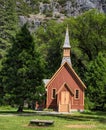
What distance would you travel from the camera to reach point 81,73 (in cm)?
6328

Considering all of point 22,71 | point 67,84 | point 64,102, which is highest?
point 67,84

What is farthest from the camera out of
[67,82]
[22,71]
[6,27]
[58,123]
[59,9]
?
[59,9]

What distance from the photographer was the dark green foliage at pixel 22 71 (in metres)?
38.9

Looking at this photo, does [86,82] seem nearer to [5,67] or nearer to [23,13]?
[5,67]

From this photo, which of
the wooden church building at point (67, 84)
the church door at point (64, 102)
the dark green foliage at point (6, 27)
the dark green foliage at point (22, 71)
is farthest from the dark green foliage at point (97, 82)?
the dark green foliage at point (6, 27)

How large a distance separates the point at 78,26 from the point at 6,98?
86.6 ft

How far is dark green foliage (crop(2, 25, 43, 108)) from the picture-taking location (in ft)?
128

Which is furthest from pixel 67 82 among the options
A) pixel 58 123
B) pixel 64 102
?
pixel 58 123

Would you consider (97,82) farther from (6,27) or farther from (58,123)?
(6,27)

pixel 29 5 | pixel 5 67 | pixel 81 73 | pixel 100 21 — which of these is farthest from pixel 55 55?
pixel 29 5

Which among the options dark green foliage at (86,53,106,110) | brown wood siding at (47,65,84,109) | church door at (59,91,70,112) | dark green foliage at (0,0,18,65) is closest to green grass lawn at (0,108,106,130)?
church door at (59,91,70,112)

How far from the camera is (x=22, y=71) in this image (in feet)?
Result: 127

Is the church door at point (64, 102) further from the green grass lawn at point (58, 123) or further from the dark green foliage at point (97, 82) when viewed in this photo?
the green grass lawn at point (58, 123)

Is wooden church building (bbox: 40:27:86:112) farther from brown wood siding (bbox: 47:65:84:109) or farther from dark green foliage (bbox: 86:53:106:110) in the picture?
dark green foliage (bbox: 86:53:106:110)
